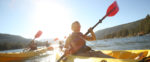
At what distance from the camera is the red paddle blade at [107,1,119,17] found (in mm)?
3824

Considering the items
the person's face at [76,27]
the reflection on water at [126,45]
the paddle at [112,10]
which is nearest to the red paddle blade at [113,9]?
the paddle at [112,10]

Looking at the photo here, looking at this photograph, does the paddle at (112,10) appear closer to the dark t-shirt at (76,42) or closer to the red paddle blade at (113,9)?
the red paddle blade at (113,9)

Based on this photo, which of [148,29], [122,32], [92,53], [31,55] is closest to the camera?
[92,53]

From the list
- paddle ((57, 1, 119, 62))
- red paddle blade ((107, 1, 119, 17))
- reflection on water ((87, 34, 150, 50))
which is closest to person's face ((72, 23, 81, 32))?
paddle ((57, 1, 119, 62))

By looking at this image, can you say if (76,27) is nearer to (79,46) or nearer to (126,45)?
(79,46)

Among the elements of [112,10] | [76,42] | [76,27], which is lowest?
[76,42]

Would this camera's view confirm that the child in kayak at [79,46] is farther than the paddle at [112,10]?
No

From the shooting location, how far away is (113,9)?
155 inches

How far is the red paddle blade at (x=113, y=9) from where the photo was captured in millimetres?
3824

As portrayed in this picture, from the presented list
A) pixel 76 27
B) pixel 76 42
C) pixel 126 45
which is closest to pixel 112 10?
pixel 76 27

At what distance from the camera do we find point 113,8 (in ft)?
12.9

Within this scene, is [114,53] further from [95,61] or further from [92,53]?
[95,61]

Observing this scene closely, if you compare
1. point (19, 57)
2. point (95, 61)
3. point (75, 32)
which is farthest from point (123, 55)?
point (19, 57)

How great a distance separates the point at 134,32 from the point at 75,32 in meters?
126
